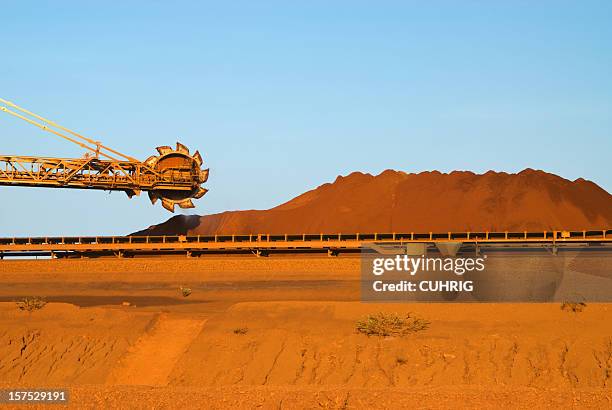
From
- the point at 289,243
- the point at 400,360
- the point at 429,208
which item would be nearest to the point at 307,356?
the point at 400,360

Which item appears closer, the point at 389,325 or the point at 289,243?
the point at 389,325

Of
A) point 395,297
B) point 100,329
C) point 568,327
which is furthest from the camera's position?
point 395,297

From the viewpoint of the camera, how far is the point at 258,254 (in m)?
53.3

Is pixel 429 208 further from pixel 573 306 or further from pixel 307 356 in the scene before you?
pixel 307 356

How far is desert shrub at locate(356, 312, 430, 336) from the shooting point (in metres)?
30.4

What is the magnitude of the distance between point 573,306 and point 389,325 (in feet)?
22.7

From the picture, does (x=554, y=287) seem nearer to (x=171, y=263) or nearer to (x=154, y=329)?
(x=154, y=329)

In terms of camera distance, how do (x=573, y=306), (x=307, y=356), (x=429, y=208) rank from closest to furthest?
1. (x=307, y=356)
2. (x=573, y=306)
3. (x=429, y=208)

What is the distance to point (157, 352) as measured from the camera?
31.0 meters

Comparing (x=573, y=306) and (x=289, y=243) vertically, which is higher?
(x=289, y=243)

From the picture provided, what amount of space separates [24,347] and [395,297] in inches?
583

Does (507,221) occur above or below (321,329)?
above

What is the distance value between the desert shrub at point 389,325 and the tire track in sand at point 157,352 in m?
5.69

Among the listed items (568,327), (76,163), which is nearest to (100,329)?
(568,327)
